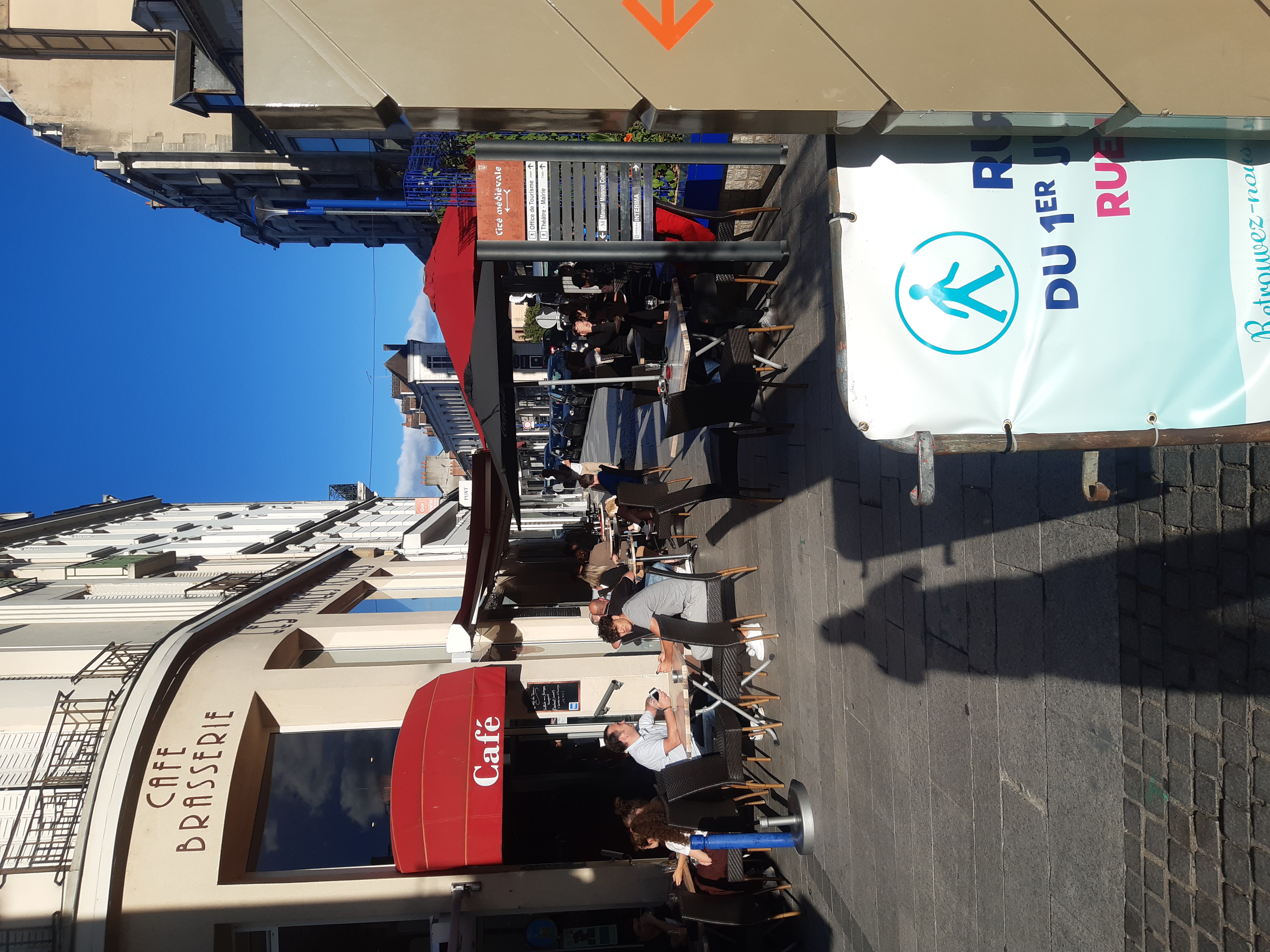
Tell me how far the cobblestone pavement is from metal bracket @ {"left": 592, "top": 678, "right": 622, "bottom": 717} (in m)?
2.92

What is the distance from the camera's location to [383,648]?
30.2 feet

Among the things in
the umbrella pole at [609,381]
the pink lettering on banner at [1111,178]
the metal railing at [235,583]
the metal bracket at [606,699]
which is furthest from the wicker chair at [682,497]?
the metal railing at [235,583]

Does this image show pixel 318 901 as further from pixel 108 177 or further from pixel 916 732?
pixel 108 177

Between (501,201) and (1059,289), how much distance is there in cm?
454

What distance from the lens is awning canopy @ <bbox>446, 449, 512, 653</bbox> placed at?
7664mm

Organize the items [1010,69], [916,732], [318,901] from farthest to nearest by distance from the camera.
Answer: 1. [318,901]
2. [916,732]
3. [1010,69]

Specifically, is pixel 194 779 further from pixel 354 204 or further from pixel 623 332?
pixel 354 204

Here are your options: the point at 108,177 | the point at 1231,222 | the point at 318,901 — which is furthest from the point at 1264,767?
the point at 108,177

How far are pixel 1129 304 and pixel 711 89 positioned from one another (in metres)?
2.12

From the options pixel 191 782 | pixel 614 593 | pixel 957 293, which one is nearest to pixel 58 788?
pixel 191 782

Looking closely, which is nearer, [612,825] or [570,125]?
[570,125]

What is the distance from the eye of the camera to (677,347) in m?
7.16

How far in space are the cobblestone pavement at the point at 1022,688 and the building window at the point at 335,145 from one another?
58.2 ft

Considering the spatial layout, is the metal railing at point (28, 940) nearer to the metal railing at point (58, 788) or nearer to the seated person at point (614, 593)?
the metal railing at point (58, 788)
